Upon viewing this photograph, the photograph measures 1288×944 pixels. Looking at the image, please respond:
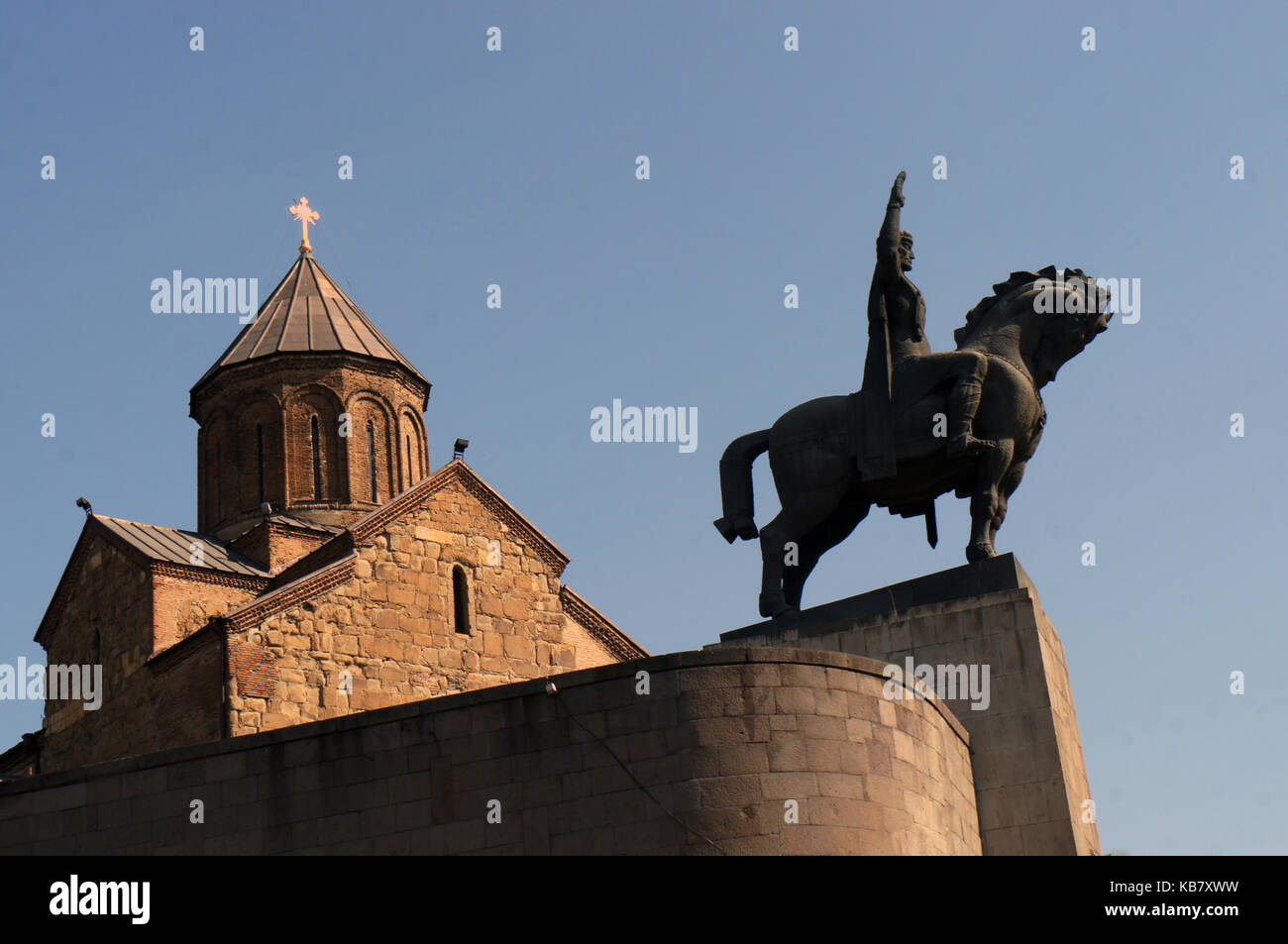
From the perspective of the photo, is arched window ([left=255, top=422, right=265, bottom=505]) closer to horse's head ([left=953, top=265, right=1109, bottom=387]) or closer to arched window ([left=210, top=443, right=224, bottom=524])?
arched window ([left=210, top=443, right=224, bottom=524])

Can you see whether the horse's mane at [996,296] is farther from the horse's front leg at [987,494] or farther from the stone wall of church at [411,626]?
the stone wall of church at [411,626]

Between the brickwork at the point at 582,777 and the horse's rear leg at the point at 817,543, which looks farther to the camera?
the horse's rear leg at the point at 817,543

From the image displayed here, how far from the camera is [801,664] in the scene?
1337 cm

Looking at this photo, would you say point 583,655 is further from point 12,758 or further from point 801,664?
point 801,664

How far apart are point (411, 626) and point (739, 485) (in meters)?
10.8

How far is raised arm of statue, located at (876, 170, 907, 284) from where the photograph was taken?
16594 millimetres

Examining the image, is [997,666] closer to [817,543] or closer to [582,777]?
[817,543]

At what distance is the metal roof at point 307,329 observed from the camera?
32875 millimetres

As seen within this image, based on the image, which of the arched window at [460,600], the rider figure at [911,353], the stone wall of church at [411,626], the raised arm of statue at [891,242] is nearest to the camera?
the rider figure at [911,353]

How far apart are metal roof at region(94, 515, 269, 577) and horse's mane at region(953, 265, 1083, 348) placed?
48.7ft

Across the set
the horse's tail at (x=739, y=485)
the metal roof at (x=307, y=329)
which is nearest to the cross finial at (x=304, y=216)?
the metal roof at (x=307, y=329)
